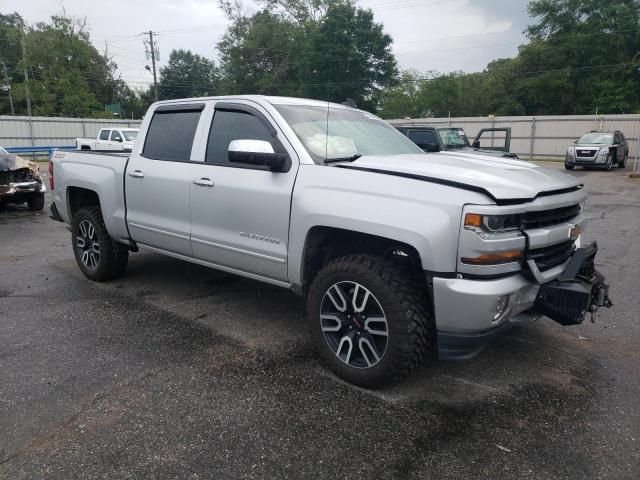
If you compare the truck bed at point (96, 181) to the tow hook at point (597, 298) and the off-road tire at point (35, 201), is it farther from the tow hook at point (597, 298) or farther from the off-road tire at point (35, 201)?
the off-road tire at point (35, 201)

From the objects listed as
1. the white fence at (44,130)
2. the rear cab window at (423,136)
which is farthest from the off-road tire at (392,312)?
the white fence at (44,130)

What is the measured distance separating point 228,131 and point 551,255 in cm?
261

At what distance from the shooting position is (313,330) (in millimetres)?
3451

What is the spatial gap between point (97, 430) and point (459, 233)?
7.45 ft

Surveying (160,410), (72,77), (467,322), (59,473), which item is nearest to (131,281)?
(160,410)

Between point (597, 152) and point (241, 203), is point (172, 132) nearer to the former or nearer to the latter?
point (241, 203)

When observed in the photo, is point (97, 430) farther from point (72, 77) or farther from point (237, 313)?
point (72, 77)

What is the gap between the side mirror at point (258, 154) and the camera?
344 cm

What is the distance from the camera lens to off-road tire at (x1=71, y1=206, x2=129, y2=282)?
5242 millimetres

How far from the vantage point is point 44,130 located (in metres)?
31.2

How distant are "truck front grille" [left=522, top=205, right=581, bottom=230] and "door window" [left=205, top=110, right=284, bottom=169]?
1955mm

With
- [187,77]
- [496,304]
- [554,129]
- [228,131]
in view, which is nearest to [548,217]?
[496,304]

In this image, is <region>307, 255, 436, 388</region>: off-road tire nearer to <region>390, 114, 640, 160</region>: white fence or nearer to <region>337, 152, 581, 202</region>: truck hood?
<region>337, 152, 581, 202</region>: truck hood

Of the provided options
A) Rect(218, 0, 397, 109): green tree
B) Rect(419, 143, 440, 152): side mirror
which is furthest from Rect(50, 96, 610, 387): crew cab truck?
Rect(218, 0, 397, 109): green tree
